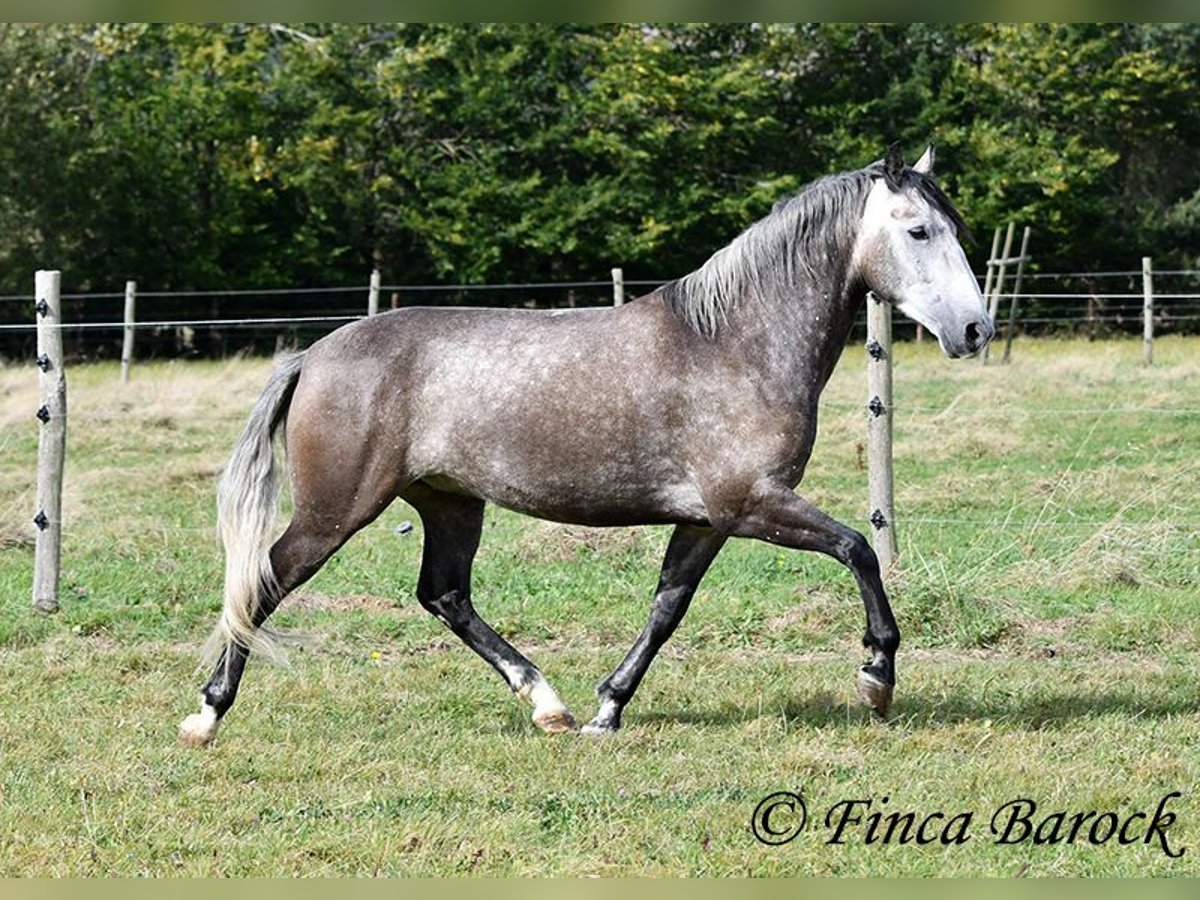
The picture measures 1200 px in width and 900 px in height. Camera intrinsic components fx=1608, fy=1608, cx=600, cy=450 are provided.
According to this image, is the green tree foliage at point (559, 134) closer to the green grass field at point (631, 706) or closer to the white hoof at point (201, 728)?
the green grass field at point (631, 706)

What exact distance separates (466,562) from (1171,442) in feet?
26.7

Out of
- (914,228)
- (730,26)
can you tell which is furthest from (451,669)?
→ (730,26)

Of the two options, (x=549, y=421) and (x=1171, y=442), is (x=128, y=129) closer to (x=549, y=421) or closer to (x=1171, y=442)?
(x=1171, y=442)

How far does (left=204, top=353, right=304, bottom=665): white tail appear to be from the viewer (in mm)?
5875

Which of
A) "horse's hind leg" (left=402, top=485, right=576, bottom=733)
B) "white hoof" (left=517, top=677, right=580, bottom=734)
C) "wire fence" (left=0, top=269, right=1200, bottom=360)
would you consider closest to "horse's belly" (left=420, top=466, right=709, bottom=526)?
"horse's hind leg" (left=402, top=485, right=576, bottom=733)

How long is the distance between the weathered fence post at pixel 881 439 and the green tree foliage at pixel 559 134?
1869 centimetres

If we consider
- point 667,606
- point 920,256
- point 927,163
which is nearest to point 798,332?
point 920,256

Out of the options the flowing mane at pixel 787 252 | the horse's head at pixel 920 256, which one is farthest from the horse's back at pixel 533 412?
the horse's head at pixel 920 256

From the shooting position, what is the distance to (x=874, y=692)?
577 centimetres

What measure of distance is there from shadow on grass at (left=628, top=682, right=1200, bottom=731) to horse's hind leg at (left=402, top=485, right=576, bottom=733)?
1.85 ft

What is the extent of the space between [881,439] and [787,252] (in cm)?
277

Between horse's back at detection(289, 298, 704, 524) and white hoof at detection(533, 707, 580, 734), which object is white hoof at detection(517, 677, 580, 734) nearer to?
white hoof at detection(533, 707, 580, 734)

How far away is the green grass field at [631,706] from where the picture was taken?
4.50 m

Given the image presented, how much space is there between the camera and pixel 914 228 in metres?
5.65
